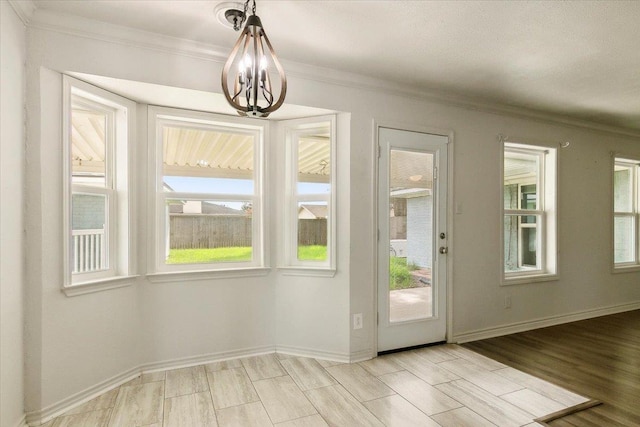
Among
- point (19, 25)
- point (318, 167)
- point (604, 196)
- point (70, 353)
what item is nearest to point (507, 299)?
point (604, 196)

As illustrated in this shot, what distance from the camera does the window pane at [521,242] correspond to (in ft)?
13.1

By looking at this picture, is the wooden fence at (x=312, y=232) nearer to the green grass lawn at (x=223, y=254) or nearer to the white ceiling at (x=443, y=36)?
the green grass lawn at (x=223, y=254)

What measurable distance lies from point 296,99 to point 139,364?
2.48 metres

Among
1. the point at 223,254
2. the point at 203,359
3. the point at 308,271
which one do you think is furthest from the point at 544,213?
the point at 203,359

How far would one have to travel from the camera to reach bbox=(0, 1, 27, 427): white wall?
183cm

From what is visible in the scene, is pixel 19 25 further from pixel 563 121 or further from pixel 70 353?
pixel 563 121

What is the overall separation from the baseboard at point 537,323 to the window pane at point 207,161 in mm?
2688

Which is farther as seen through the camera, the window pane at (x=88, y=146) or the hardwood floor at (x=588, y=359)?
the window pane at (x=88, y=146)

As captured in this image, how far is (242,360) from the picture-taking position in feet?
9.87

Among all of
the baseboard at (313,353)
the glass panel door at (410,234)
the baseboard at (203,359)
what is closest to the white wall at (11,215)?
the baseboard at (203,359)

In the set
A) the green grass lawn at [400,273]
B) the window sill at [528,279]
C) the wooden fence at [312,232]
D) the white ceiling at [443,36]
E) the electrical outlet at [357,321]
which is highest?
the white ceiling at [443,36]

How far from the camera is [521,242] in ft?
13.5

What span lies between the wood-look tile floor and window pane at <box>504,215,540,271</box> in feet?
4.91

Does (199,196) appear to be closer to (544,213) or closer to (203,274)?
(203,274)
